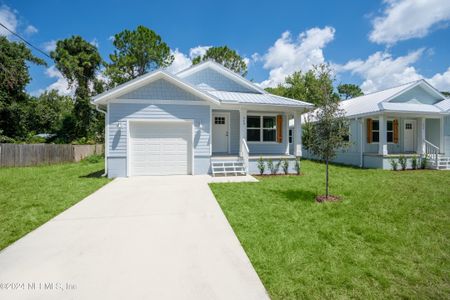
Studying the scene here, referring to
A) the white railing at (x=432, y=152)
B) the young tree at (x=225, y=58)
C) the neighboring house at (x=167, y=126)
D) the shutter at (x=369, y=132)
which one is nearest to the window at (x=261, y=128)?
the neighboring house at (x=167, y=126)

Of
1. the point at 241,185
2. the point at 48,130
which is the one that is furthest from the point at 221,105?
the point at 48,130

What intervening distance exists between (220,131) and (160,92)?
12.6 feet

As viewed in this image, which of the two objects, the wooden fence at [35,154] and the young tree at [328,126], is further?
the wooden fence at [35,154]

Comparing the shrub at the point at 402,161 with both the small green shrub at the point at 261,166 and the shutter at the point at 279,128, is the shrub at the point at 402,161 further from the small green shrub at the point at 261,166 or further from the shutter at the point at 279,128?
the small green shrub at the point at 261,166

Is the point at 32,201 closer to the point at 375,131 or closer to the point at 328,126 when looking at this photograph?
→ the point at 328,126

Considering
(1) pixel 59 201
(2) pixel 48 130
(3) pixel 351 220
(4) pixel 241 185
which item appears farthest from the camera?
(2) pixel 48 130

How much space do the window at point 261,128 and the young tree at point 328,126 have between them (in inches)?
234

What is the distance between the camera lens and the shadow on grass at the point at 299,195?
233 inches

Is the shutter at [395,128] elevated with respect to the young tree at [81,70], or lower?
lower

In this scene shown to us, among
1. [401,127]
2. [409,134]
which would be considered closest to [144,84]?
[401,127]

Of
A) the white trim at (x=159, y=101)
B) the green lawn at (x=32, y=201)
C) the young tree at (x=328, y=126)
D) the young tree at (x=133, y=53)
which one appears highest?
the young tree at (x=133, y=53)

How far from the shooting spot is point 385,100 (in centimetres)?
1238

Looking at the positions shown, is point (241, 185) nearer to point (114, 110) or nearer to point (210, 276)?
point (210, 276)

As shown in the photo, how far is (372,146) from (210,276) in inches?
575
